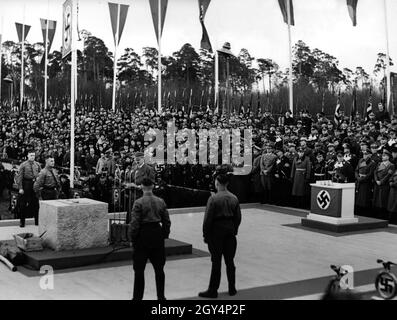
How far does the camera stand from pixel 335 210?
1452cm

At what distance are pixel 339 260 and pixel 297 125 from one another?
11152mm

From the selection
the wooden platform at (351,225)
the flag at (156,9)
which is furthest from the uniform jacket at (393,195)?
the flag at (156,9)

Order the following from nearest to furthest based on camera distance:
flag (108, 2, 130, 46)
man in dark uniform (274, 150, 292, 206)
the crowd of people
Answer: the crowd of people < man in dark uniform (274, 150, 292, 206) < flag (108, 2, 130, 46)

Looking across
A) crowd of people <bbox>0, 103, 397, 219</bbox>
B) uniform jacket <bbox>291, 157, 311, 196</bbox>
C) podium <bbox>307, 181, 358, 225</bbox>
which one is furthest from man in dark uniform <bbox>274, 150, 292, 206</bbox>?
podium <bbox>307, 181, 358, 225</bbox>

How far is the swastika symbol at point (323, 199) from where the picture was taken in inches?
575

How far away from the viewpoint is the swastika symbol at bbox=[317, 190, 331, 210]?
1459 cm

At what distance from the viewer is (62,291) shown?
28.9 ft

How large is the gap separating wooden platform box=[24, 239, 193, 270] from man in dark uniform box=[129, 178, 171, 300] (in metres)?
2.69

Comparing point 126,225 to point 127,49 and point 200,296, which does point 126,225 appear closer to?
point 200,296

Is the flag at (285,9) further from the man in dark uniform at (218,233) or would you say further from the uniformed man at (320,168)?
the man in dark uniform at (218,233)

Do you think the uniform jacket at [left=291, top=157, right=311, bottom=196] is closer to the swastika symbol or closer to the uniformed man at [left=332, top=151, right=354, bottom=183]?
the uniformed man at [left=332, top=151, right=354, bottom=183]

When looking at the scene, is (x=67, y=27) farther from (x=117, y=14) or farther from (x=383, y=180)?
(x=117, y=14)

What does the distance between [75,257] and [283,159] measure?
9.33 metres
